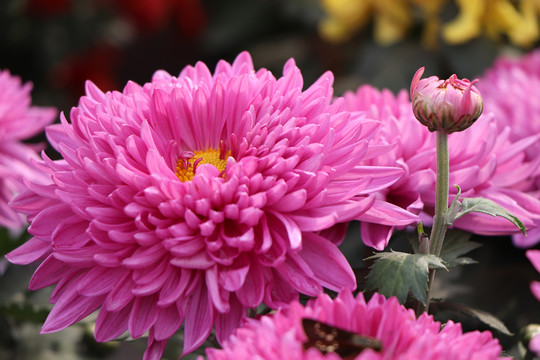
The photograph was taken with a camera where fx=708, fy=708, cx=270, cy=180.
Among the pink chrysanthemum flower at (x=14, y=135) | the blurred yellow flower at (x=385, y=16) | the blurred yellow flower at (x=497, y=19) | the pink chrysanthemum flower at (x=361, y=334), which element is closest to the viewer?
the pink chrysanthemum flower at (x=361, y=334)

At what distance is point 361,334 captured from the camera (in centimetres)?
33

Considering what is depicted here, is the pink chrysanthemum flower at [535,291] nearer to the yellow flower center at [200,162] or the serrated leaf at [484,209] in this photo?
the serrated leaf at [484,209]

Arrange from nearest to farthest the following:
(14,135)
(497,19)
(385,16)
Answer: (14,135)
(497,19)
(385,16)

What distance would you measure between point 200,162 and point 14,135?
0.25m

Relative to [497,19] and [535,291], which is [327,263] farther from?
[497,19]

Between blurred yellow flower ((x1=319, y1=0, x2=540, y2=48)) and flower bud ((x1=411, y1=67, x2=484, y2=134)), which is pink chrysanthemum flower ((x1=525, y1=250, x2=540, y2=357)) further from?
blurred yellow flower ((x1=319, y1=0, x2=540, y2=48))

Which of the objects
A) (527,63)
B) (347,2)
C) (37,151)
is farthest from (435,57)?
(37,151)

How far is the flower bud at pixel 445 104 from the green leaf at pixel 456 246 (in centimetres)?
10

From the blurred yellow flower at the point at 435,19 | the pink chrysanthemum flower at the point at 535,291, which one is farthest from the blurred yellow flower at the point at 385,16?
the pink chrysanthemum flower at the point at 535,291

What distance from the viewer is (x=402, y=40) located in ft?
3.74

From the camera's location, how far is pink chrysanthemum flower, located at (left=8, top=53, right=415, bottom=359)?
0.38 metres

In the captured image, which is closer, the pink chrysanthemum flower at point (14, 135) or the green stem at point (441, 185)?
the green stem at point (441, 185)

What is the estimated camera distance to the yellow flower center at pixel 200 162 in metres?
0.47

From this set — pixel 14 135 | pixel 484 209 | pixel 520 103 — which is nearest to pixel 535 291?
pixel 484 209
